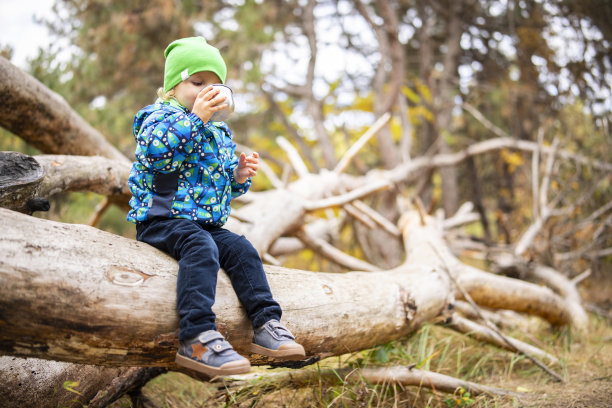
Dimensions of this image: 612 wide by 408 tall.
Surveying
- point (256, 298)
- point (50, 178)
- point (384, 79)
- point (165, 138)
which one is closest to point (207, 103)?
point (165, 138)

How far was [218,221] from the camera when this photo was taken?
2.01 m

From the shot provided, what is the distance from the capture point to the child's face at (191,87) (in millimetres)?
1972

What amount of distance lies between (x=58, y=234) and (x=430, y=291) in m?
2.14

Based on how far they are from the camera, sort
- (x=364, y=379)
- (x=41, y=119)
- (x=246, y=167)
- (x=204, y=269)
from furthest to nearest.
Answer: (x=41, y=119) < (x=364, y=379) < (x=246, y=167) < (x=204, y=269)

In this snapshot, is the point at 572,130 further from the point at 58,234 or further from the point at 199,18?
the point at 58,234

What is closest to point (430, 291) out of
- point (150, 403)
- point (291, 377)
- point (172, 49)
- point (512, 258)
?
point (291, 377)

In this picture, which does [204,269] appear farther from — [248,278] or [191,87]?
[191,87]

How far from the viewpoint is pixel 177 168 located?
1916mm

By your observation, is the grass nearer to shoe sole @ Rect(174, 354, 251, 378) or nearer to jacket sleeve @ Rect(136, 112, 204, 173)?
shoe sole @ Rect(174, 354, 251, 378)

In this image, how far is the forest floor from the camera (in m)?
2.26

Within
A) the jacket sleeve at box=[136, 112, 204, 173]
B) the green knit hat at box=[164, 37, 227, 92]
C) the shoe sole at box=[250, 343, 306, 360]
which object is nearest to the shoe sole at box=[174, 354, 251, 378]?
the shoe sole at box=[250, 343, 306, 360]

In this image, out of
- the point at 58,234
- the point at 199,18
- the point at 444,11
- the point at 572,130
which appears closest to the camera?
the point at 58,234

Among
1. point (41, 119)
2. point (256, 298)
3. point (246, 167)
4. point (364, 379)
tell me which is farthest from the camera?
point (41, 119)

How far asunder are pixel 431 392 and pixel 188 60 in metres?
2.08
